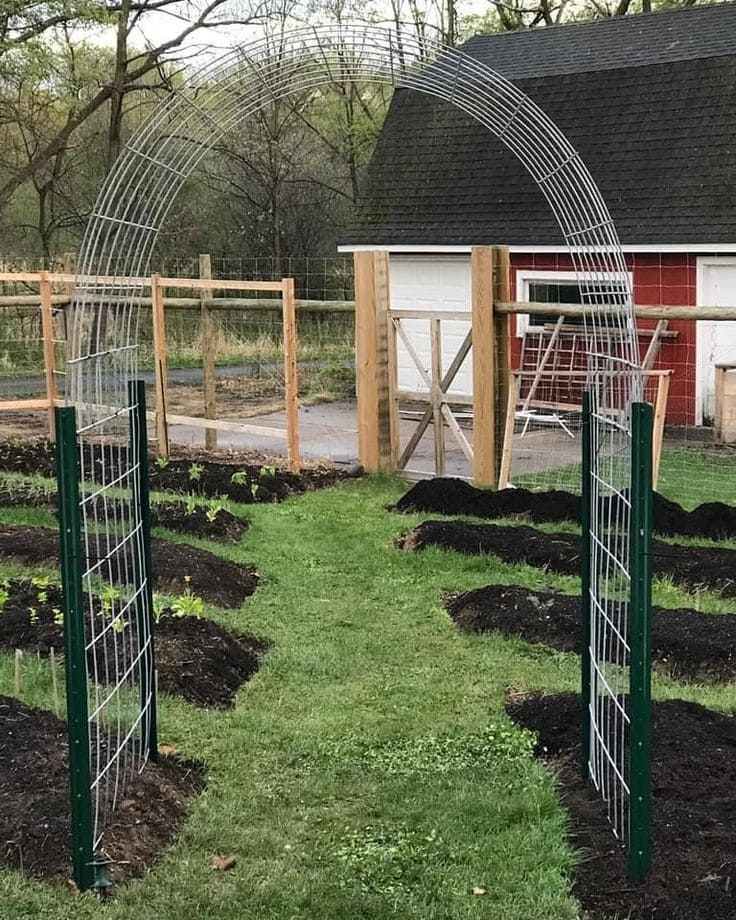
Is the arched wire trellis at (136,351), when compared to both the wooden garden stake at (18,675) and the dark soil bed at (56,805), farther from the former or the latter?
the wooden garden stake at (18,675)

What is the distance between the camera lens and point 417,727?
5461 mm

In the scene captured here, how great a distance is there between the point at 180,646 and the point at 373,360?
566cm

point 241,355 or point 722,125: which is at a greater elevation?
point 722,125

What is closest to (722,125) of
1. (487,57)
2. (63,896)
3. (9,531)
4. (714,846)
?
(487,57)

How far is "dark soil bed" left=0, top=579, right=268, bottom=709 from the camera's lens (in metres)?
5.82

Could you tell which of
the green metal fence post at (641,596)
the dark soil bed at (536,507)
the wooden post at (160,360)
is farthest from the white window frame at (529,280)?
the green metal fence post at (641,596)

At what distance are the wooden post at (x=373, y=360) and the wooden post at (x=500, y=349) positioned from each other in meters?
1.14

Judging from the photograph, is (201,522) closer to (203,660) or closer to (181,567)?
(181,567)

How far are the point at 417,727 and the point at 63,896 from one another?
2.02m

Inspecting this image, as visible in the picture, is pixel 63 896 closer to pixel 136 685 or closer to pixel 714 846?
pixel 136 685

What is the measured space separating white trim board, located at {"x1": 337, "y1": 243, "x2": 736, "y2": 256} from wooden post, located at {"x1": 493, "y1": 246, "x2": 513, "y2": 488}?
6.45 feet

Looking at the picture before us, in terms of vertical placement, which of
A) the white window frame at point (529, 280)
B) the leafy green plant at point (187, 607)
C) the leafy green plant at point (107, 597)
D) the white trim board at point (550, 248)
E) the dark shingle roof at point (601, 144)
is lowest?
the leafy green plant at point (187, 607)

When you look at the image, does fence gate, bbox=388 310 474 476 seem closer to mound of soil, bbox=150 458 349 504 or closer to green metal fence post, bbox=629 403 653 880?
mound of soil, bbox=150 458 349 504

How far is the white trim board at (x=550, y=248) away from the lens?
537 inches
